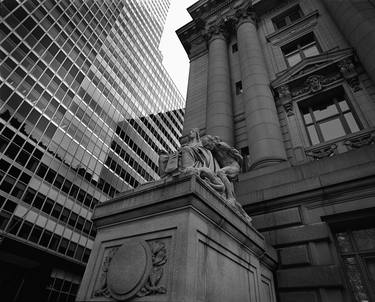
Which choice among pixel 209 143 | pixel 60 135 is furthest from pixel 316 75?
pixel 60 135

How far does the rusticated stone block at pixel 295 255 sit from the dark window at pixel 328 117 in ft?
20.1

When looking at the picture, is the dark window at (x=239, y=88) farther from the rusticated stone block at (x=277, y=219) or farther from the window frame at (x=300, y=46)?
the rusticated stone block at (x=277, y=219)

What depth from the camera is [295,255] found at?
24.6 ft

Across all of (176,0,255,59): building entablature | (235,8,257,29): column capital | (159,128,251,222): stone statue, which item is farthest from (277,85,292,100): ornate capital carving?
(176,0,255,59): building entablature

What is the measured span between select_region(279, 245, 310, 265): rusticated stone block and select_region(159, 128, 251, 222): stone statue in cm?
167

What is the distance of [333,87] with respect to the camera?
12625 millimetres

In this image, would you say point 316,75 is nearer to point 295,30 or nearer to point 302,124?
point 302,124

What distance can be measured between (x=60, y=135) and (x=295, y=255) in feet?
114

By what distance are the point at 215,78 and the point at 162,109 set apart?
169ft

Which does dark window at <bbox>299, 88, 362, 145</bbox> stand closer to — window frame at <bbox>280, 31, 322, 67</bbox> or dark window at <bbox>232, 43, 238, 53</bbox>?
window frame at <bbox>280, 31, 322, 67</bbox>

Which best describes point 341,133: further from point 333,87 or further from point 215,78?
point 215,78

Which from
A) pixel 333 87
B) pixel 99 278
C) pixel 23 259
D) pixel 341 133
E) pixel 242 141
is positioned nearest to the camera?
pixel 99 278

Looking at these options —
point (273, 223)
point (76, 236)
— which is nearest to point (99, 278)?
point (273, 223)

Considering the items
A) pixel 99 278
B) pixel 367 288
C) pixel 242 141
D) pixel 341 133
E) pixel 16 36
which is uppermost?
pixel 16 36
